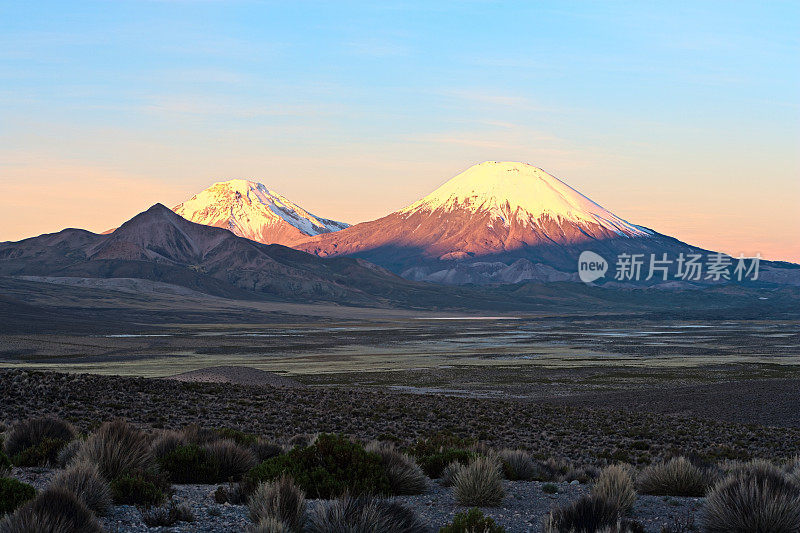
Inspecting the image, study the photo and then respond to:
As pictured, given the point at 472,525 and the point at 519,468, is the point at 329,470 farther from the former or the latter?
the point at 519,468

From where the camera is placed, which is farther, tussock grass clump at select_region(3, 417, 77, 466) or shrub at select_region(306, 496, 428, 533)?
tussock grass clump at select_region(3, 417, 77, 466)

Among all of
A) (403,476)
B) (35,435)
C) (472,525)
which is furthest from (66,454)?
(472,525)

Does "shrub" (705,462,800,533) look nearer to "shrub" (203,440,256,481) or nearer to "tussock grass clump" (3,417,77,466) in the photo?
"shrub" (203,440,256,481)

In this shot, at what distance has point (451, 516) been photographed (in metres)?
9.99

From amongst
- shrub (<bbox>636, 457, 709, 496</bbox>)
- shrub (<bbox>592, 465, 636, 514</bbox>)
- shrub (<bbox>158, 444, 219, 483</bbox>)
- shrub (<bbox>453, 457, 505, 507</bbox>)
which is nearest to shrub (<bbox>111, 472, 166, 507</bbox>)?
shrub (<bbox>158, 444, 219, 483</bbox>)

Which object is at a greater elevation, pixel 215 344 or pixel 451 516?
pixel 451 516

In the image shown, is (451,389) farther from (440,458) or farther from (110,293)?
(110,293)

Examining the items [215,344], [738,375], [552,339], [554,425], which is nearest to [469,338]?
[552,339]

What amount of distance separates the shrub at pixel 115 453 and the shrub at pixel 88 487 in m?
1.31

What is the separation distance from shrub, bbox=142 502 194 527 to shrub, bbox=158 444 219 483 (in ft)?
9.16

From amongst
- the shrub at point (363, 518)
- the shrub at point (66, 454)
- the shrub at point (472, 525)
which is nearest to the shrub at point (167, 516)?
the shrub at point (363, 518)

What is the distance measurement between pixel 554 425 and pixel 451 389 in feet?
58.4

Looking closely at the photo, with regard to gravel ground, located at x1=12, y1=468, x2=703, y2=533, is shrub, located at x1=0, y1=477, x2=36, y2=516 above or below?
above

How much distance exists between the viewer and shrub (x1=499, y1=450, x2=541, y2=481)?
13773 millimetres
